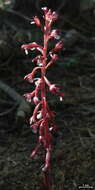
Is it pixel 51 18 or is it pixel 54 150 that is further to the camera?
pixel 54 150

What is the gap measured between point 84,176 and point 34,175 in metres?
0.36

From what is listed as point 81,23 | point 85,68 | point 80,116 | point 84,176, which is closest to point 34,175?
point 84,176

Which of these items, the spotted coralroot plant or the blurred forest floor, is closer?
the spotted coralroot plant

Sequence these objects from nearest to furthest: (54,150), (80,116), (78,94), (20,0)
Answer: (54,150), (80,116), (78,94), (20,0)

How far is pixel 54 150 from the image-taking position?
2.99 metres

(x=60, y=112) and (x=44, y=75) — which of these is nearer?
(x=44, y=75)

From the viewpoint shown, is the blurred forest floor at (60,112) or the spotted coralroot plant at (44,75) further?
the blurred forest floor at (60,112)

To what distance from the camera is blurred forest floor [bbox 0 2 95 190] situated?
9.00 feet

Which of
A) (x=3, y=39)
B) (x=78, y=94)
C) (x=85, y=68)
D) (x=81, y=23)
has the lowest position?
(x=78, y=94)

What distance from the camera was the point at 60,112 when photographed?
352 centimetres

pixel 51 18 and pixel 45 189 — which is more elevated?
pixel 51 18

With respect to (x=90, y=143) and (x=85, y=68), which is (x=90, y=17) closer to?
(x=85, y=68)

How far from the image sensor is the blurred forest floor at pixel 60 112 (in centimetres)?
274

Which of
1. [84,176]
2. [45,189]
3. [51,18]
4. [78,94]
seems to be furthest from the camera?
[78,94]
